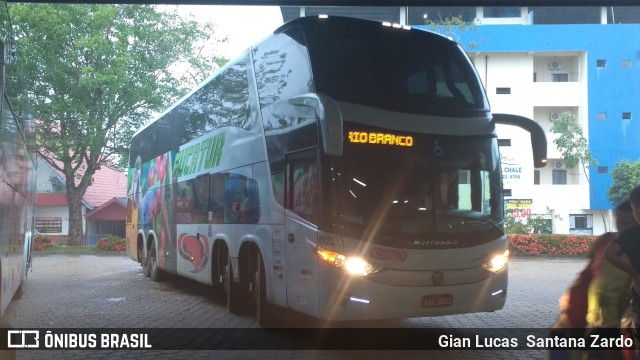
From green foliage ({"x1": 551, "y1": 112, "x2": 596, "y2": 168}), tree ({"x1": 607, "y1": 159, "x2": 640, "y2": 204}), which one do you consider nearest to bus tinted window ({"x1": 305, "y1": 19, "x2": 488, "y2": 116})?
tree ({"x1": 607, "y1": 159, "x2": 640, "y2": 204})

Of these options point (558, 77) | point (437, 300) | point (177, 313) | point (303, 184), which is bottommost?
point (177, 313)

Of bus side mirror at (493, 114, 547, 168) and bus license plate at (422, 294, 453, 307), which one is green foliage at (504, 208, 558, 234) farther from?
bus license plate at (422, 294, 453, 307)

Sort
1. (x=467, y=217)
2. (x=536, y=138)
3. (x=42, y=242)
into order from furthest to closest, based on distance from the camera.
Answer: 1. (x=42, y=242)
2. (x=536, y=138)
3. (x=467, y=217)

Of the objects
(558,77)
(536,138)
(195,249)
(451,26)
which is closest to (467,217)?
(536,138)

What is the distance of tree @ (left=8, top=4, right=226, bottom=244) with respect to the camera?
1895 centimetres

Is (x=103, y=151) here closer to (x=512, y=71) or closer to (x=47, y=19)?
(x=47, y=19)

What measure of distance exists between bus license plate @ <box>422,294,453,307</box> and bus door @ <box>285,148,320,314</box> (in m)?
1.24

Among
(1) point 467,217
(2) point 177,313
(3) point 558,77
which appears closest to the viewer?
(1) point 467,217

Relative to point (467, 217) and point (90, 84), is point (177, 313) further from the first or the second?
point (90, 84)

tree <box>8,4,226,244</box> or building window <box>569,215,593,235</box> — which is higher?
tree <box>8,4,226,244</box>

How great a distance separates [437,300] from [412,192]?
4.14ft

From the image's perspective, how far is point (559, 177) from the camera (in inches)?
1090

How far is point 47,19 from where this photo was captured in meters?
19.0

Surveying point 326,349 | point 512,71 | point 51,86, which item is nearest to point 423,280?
point 326,349
